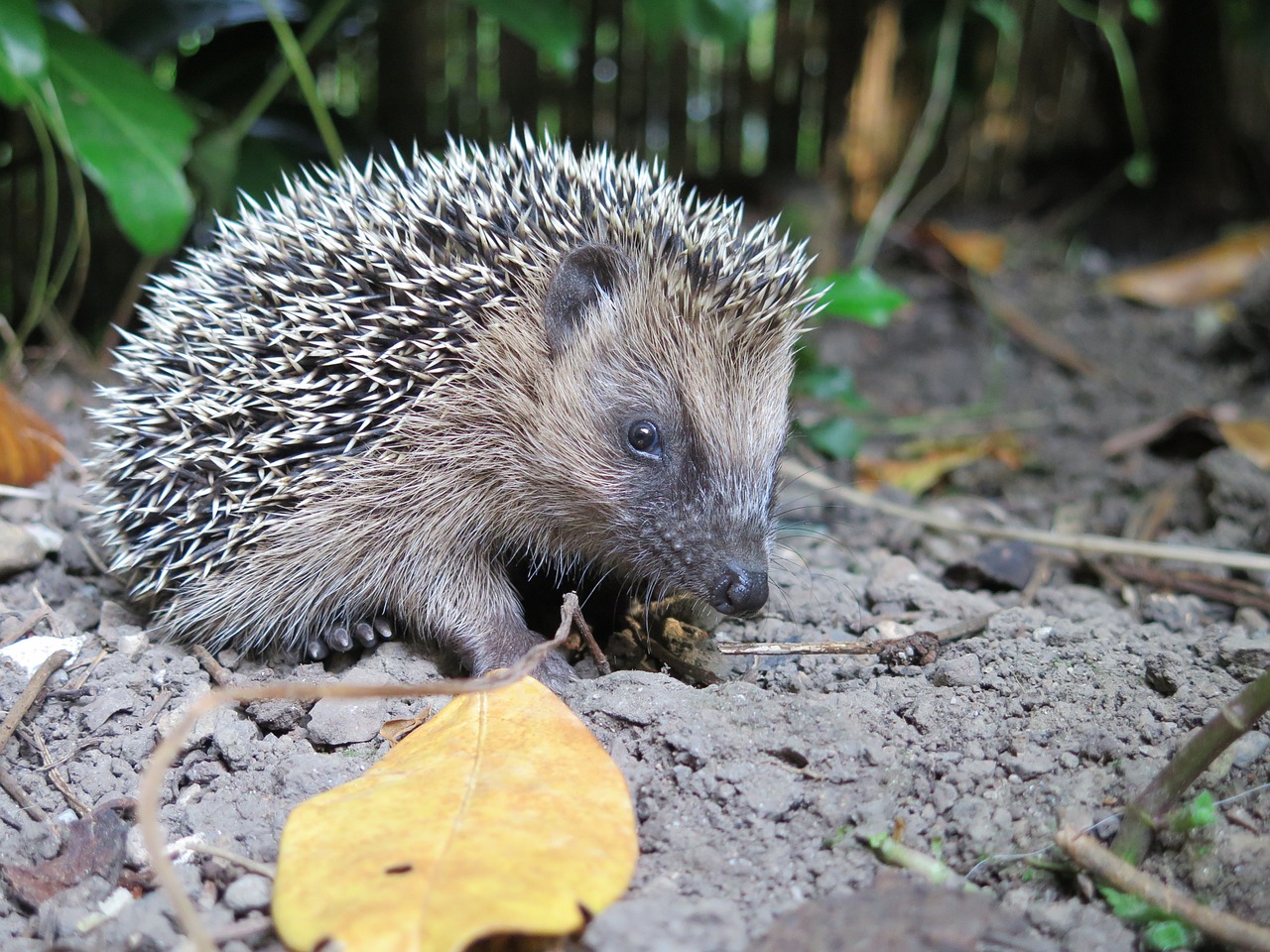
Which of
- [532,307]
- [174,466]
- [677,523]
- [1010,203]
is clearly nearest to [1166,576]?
[677,523]

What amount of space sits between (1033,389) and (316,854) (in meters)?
5.65

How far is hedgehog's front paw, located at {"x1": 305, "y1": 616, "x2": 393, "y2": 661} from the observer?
363 centimetres

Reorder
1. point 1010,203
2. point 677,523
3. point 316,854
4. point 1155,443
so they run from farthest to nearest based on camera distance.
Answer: point 1010,203, point 1155,443, point 677,523, point 316,854

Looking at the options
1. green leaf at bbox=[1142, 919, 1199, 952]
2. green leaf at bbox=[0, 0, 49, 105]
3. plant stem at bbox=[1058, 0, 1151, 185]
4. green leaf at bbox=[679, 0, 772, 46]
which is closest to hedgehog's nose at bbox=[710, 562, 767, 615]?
green leaf at bbox=[1142, 919, 1199, 952]

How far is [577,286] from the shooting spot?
3596 mm

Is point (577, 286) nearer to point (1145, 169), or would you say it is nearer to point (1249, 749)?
point (1249, 749)

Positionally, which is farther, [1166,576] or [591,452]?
[1166,576]

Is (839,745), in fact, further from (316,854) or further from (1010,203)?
(1010,203)

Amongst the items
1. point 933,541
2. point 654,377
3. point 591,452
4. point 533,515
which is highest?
point 654,377

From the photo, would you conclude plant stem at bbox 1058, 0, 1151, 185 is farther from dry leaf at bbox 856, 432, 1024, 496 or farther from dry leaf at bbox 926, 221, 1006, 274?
dry leaf at bbox 856, 432, 1024, 496

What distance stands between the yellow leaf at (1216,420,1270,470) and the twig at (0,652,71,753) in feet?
16.1

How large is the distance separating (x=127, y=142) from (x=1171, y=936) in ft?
15.4

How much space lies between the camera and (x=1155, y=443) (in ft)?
18.6

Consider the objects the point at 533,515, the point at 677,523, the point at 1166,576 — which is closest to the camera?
the point at 677,523
